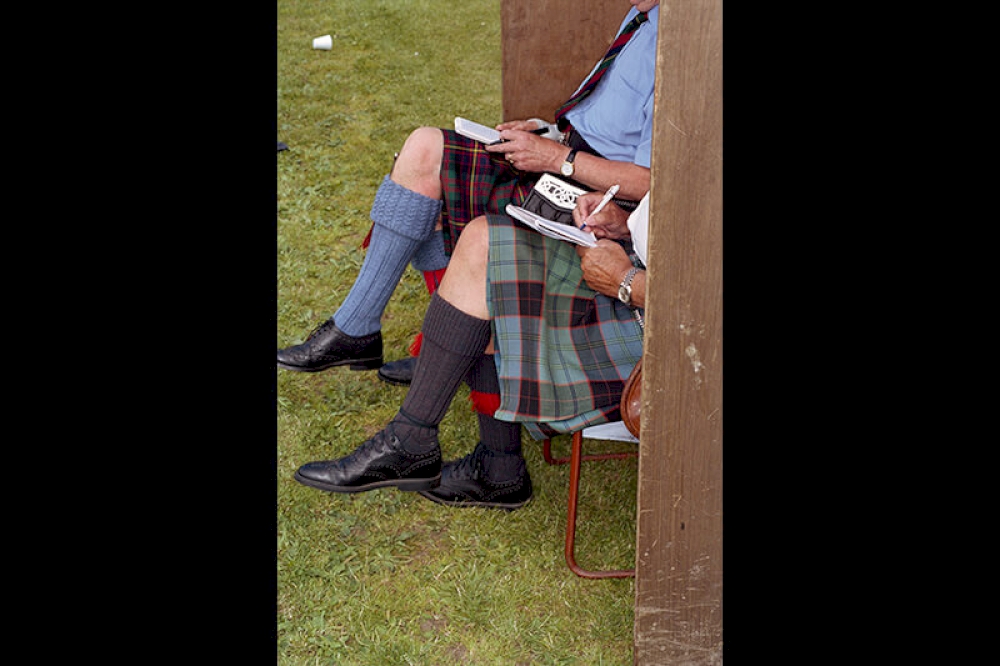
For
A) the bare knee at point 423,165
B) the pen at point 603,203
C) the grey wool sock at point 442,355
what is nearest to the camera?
the grey wool sock at point 442,355

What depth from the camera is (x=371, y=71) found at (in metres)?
6.62

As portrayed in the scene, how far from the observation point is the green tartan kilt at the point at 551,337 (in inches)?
94.7

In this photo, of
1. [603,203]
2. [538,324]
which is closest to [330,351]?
[538,324]

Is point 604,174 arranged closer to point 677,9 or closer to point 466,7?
point 677,9

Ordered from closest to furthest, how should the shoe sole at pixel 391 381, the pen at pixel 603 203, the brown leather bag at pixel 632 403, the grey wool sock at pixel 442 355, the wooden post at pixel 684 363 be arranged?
1. the wooden post at pixel 684 363
2. the brown leather bag at pixel 632 403
3. the grey wool sock at pixel 442 355
4. the pen at pixel 603 203
5. the shoe sole at pixel 391 381

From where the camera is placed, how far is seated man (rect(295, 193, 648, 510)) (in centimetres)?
241

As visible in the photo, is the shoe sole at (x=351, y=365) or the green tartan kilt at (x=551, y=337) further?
the shoe sole at (x=351, y=365)

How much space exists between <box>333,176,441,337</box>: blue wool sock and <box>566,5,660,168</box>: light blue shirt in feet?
1.66

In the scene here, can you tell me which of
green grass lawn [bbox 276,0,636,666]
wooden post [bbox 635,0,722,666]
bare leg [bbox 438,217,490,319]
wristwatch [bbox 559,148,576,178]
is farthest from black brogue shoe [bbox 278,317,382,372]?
wooden post [bbox 635,0,722,666]

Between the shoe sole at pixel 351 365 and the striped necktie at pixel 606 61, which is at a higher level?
the striped necktie at pixel 606 61

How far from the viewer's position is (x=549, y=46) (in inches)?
128

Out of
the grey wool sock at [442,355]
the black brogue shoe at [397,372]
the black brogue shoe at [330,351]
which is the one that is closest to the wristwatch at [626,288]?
the grey wool sock at [442,355]

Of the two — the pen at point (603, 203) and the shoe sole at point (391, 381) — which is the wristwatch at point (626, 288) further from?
the shoe sole at point (391, 381)

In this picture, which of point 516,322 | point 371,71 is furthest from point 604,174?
point 371,71
